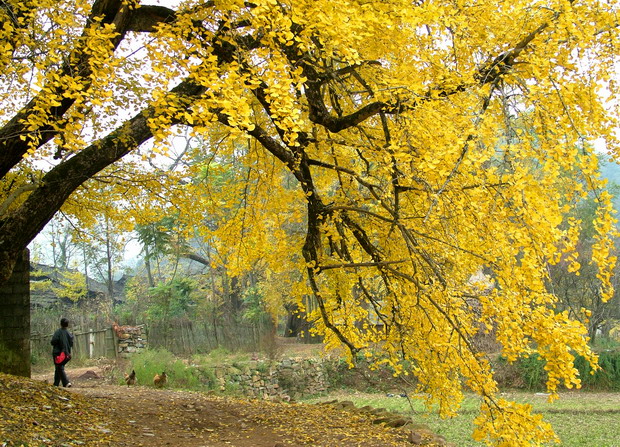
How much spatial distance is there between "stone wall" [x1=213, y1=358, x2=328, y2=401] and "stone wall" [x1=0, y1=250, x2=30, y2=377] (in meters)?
6.82

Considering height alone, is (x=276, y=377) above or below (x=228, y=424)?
below

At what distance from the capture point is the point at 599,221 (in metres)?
3.36

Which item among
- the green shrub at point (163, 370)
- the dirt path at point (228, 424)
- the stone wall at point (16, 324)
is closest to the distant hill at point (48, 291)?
the green shrub at point (163, 370)

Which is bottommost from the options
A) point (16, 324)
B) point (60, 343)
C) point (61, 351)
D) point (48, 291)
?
point (61, 351)

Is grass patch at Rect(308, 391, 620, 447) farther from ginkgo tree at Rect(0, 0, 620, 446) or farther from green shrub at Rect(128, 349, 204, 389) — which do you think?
ginkgo tree at Rect(0, 0, 620, 446)

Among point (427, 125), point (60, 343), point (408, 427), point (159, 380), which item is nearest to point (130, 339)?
point (159, 380)

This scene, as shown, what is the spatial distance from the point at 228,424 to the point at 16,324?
3.67m

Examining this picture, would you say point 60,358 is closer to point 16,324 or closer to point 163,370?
point 16,324

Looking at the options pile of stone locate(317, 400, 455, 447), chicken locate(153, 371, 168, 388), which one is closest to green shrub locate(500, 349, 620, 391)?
pile of stone locate(317, 400, 455, 447)

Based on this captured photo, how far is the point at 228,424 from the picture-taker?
6609mm

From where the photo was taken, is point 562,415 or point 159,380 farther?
point 562,415

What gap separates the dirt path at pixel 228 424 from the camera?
5.64 metres

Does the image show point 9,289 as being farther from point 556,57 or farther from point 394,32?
point 556,57

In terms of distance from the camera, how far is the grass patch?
31.4 ft
